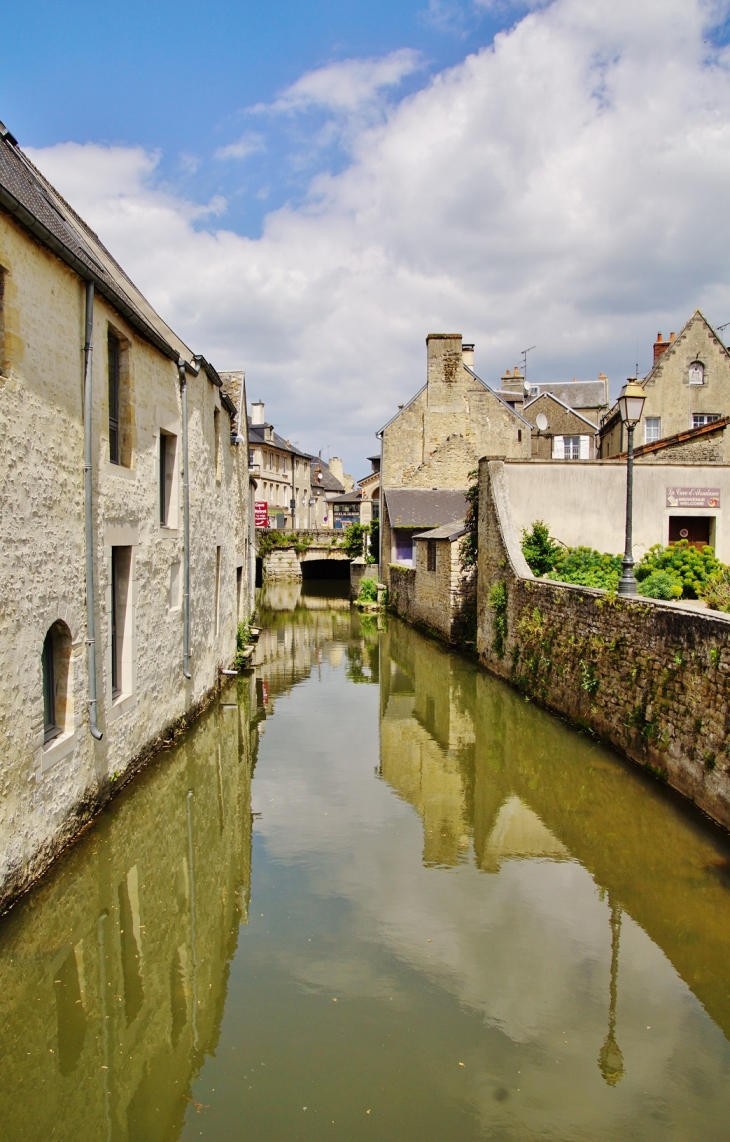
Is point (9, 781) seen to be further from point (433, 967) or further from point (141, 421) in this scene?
point (141, 421)

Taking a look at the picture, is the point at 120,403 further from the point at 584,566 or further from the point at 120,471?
the point at 584,566

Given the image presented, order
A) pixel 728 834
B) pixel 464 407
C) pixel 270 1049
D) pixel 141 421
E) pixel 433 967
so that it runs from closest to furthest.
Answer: pixel 270 1049 → pixel 433 967 → pixel 728 834 → pixel 141 421 → pixel 464 407

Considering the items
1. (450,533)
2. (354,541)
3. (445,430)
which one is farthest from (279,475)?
(450,533)

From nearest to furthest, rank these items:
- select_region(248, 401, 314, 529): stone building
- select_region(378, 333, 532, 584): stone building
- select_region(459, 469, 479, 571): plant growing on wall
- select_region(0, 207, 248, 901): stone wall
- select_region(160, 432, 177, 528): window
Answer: select_region(0, 207, 248, 901): stone wall
select_region(160, 432, 177, 528): window
select_region(459, 469, 479, 571): plant growing on wall
select_region(378, 333, 532, 584): stone building
select_region(248, 401, 314, 529): stone building

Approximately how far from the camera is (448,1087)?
4.13 m

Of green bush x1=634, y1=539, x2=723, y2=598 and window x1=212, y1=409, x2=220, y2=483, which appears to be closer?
window x1=212, y1=409, x2=220, y2=483

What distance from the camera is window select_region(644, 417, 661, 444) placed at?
31.5 m

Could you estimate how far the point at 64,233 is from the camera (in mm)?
6945

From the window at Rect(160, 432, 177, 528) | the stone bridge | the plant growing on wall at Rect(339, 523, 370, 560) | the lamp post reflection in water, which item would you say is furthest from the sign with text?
the stone bridge

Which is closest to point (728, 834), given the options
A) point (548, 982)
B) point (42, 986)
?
point (548, 982)

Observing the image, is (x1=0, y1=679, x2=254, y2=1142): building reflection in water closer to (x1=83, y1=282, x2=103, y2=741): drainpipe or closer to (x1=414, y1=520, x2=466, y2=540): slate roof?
(x1=83, y1=282, x2=103, y2=741): drainpipe

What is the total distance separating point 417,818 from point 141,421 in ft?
17.8

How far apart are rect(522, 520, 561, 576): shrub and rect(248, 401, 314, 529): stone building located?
3614 centimetres

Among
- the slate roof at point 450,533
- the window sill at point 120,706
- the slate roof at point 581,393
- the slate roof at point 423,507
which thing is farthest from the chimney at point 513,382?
the window sill at point 120,706
